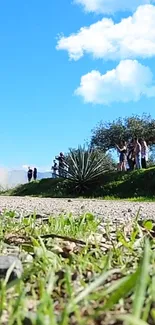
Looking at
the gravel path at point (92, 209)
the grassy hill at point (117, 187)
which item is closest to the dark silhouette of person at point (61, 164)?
the grassy hill at point (117, 187)

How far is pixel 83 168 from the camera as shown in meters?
27.3

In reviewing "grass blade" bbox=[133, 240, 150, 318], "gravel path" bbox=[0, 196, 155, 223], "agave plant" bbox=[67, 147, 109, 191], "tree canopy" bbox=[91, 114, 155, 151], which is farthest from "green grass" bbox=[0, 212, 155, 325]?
"tree canopy" bbox=[91, 114, 155, 151]

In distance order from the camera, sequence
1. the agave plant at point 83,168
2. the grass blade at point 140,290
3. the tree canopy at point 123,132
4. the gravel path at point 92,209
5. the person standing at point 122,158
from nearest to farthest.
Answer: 1. the grass blade at point 140,290
2. the gravel path at point 92,209
3. the agave plant at point 83,168
4. the person standing at point 122,158
5. the tree canopy at point 123,132

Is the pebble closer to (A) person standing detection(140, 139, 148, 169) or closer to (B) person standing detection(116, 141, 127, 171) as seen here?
(A) person standing detection(140, 139, 148, 169)

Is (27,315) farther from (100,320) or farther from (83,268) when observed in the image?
(83,268)

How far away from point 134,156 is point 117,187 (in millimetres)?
5333

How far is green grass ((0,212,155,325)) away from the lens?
104 cm

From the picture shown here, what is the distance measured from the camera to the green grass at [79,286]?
3.42 feet

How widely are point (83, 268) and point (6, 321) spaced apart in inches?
24.4

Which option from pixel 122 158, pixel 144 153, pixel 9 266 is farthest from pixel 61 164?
pixel 9 266

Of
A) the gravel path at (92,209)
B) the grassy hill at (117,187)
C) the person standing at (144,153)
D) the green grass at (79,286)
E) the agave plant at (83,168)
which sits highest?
the person standing at (144,153)

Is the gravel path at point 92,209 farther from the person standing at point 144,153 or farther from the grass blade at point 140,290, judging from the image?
the person standing at point 144,153

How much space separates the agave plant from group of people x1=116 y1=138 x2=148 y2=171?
2.64m

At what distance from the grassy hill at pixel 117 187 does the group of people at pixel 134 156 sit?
1.64 meters
